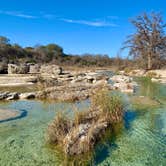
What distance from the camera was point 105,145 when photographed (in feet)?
20.2

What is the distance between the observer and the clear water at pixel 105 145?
5.27m

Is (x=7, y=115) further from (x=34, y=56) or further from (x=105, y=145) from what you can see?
(x=34, y=56)

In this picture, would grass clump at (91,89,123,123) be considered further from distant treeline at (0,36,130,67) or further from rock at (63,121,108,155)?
distant treeline at (0,36,130,67)

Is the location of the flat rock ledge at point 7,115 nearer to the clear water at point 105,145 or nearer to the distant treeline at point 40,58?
the clear water at point 105,145

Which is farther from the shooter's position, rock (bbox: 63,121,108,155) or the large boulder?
the large boulder

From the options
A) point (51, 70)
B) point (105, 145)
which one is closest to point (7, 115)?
point (105, 145)

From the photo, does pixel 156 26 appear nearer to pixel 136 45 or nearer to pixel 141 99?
pixel 136 45

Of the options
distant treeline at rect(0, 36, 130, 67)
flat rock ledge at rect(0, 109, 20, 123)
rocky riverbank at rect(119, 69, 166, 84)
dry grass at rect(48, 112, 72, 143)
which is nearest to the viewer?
dry grass at rect(48, 112, 72, 143)

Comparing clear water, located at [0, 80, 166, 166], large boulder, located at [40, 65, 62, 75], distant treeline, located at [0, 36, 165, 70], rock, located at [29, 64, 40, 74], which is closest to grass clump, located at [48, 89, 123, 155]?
clear water, located at [0, 80, 166, 166]

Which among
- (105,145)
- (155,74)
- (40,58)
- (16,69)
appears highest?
(40,58)

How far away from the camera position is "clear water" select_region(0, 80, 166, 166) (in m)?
5.27

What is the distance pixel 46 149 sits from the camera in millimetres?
5793

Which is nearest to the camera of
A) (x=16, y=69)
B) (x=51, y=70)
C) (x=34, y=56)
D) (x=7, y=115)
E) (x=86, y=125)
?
(x=86, y=125)

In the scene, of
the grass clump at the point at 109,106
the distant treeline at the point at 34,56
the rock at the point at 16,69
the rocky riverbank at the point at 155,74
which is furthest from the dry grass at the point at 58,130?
the distant treeline at the point at 34,56
